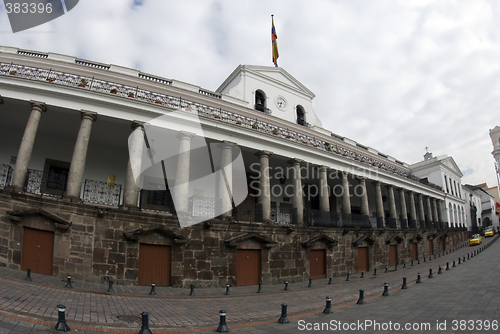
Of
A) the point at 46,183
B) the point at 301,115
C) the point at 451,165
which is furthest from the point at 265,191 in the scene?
the point at 451,165

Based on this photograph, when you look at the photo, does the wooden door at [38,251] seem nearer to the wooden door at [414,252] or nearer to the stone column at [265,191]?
the stone column at [265,191]

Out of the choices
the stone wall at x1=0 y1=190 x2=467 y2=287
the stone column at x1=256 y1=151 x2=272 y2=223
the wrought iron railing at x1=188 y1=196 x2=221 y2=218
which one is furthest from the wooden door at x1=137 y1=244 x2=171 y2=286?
the stone column at x1=256 y1=151 x2=272 y2=223

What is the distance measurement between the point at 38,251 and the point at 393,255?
87.5ft

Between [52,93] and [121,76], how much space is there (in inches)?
205

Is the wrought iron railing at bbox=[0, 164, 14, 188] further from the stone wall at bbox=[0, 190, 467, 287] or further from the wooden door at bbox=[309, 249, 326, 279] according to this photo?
the wooden door at bbox=[309, 249, 326, 279]

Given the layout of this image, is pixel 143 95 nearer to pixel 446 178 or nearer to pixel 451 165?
pixel 446 178

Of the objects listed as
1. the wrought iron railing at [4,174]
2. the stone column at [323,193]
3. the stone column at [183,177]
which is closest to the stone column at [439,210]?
the stone column at [323,193]

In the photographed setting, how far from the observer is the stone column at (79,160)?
40.7 feet

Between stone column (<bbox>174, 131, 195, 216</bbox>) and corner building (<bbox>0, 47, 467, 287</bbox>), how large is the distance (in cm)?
12

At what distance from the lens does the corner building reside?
11586 mm

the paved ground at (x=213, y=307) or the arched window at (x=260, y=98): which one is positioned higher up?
the arched window at (x=260, y=98)

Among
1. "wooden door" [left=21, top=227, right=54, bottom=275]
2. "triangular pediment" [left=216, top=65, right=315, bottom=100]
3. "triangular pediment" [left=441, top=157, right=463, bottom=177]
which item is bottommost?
"wooden door" [left=21, top=227, right=54, bottom=275]

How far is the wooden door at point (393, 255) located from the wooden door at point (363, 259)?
462cm

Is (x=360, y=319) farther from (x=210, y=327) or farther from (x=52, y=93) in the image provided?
Answer: (x=52, y=93)
